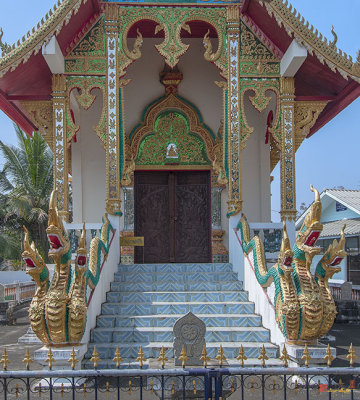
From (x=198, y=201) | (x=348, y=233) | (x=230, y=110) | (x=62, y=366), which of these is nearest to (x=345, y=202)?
(x=348, y=233)

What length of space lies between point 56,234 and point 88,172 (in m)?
4.51

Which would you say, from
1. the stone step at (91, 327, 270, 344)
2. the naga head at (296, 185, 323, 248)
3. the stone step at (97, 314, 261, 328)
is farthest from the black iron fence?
the naga head at (296, 185, 323, 248)

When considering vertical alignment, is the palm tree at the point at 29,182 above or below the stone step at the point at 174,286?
above

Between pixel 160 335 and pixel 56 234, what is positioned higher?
pixel 56 234

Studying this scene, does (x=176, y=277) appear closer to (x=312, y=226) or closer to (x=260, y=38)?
Answer: (x=312, y=226)

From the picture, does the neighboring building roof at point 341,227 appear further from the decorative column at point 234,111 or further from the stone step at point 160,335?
the stone step at point 160,335

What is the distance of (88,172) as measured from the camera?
30.9 ft

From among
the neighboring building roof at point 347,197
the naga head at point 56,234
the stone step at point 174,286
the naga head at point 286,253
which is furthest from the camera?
the neighboring building roof at point 347,197

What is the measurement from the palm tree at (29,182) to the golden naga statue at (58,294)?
14.3 m

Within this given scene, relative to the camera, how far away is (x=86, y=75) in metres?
8.01

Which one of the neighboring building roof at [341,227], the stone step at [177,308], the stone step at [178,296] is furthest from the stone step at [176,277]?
the neighboring building roof at [341,227]

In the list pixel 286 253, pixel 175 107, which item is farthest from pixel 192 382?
pixel 175 107

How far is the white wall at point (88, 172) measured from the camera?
9336mm

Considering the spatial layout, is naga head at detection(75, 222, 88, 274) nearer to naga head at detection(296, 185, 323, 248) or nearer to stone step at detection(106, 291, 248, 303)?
stone step at detection(106, 291, 248, 303)
